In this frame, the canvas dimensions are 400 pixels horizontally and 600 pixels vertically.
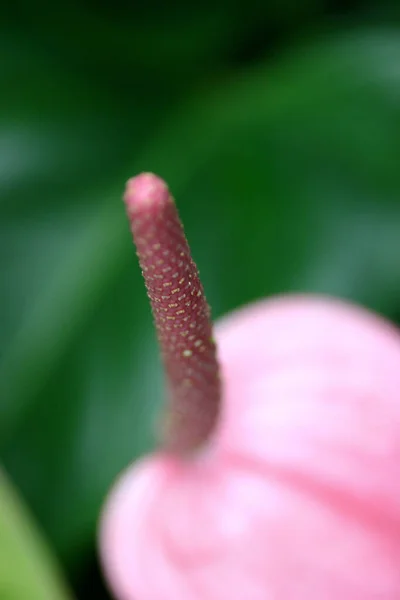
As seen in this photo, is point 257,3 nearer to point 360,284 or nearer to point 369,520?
point 360,284

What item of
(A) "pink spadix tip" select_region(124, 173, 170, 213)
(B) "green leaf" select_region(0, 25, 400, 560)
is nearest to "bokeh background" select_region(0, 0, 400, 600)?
(B) "green leaf" select_region(0, 25, 400, 560)

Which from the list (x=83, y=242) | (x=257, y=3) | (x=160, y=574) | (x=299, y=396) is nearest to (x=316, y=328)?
(x=299, y=396)

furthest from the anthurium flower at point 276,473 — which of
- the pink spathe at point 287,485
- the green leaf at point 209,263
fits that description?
the green leaf at point 209,263

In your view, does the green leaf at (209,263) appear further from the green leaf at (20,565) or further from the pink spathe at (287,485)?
the green leaf at (20,565)

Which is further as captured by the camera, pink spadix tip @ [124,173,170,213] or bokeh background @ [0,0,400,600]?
bokeh background @ [0,0,400,600]

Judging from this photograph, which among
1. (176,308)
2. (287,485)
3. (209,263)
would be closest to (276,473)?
(287,485)

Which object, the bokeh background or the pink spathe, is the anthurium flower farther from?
the bokeh background

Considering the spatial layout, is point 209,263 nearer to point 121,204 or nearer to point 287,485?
point 121,204
